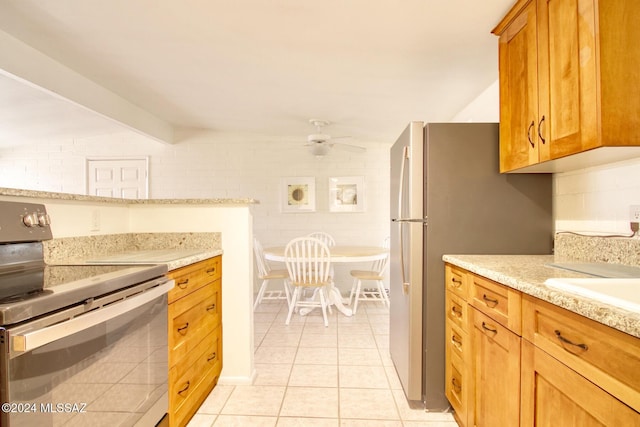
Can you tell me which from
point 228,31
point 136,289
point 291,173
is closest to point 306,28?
point 228,31

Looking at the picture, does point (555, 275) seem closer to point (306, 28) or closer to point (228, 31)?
point (306, 28)

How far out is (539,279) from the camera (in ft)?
3.43

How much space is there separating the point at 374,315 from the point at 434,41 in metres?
2.63

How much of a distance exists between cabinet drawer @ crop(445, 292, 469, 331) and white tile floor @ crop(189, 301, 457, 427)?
0.57m

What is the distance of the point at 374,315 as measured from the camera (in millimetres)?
3322

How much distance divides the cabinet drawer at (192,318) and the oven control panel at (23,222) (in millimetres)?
583

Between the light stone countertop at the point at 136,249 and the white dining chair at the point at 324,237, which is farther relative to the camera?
the white dining chair at the point at 324,237

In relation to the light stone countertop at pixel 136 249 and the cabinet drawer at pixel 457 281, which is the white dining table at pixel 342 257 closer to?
the light stone countertop at pixel 136 249

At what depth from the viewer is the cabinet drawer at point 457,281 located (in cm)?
145

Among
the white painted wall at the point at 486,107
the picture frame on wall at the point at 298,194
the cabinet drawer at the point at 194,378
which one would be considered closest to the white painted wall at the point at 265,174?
the picture frame on wall at the point at 298,194

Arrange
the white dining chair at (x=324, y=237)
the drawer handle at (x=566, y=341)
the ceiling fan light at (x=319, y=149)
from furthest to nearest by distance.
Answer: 1. the white dining chair at (x=324, y=237)
2. the ceiling fan light at (x=319, y=149)
3. the drawer handle at (x=566, y=341)

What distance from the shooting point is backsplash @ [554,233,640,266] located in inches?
49.4

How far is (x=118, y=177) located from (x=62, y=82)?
211 cm

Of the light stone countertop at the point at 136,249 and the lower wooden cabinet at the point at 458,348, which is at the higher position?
the light stone countertop at the point at 136,249
